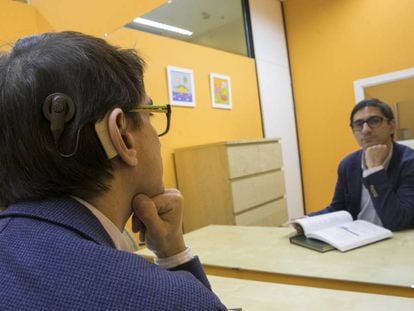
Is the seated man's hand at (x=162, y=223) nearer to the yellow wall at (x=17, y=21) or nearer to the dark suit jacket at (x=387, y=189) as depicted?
the dark suit jacket at (x=387, y=189)

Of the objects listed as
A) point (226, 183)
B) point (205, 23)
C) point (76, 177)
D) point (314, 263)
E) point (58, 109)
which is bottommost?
point (314, 263)

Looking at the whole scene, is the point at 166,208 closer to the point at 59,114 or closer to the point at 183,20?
the point at 59,114

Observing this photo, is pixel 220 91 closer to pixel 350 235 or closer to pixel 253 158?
pixel 253 158

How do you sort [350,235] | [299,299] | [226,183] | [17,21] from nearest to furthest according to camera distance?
[299,299] → [350,235] → [17,21] → [226,183]

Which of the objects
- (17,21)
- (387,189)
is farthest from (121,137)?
(17,21)

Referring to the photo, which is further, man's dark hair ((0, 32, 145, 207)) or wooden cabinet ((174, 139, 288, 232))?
wooden cabinet ((174, 139, 288, 232))

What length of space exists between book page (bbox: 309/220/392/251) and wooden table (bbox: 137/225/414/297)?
0.03 meters

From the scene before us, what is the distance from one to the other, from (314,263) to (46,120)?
1.08 meters

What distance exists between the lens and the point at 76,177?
25.1 inches

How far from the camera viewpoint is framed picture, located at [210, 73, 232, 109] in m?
3.77

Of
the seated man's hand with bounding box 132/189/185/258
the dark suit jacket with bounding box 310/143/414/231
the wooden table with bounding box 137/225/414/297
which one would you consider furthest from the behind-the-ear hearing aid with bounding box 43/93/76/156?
the dark suit jacket with bounding box 310/143/414/231

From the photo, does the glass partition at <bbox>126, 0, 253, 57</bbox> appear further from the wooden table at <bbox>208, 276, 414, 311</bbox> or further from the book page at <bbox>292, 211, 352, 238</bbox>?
the wooden table at <bbox>208, 276, 414, 311</bbox>

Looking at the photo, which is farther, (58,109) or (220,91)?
(220,91)

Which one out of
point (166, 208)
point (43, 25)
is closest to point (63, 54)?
point (166, 208)
